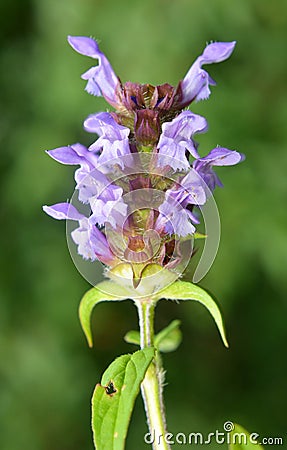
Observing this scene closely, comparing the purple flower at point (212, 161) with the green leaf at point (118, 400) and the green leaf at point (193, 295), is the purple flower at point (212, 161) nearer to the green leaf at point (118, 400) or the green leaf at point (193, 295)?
the green leaf at point (193, 295)

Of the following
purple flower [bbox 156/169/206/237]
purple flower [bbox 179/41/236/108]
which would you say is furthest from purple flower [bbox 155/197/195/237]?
purple flower [bbox 179/41/236/108]

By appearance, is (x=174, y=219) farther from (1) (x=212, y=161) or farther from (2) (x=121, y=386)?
(2) (x=121, y=386)

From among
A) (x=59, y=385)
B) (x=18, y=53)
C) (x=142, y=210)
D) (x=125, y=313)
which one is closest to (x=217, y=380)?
(x=125, y=313)

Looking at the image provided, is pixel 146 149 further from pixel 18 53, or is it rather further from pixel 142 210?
pixel 18 53

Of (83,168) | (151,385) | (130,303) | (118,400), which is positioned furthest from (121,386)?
(130,303)

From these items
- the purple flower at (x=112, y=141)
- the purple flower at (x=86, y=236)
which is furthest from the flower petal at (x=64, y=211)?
the purple flower at (x=112, y=141)

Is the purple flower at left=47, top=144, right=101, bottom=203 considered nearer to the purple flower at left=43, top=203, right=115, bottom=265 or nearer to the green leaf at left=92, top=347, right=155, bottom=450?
the purple flower at left=43, top=203, right=115, bottom=265
